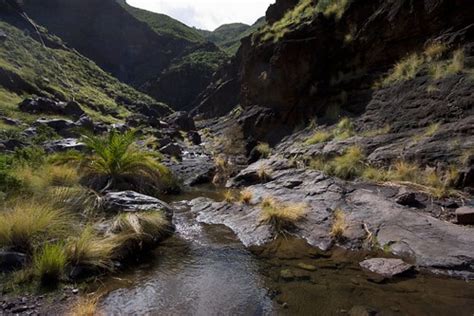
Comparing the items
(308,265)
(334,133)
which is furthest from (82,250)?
(334,133)

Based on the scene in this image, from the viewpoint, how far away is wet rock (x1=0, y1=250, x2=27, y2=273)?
21.7 feet

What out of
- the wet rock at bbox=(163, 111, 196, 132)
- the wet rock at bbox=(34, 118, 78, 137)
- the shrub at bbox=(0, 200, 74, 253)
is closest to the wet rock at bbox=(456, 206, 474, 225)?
the shrub at bbox=(0, 200, 74, 253)

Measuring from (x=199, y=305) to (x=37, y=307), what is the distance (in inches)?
89.3

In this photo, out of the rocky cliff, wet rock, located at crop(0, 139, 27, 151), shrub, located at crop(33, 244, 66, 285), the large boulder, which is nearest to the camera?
shrub, located at crop(33, 244, 66, 285)

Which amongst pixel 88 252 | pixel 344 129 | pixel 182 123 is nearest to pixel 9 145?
pixel 88 252

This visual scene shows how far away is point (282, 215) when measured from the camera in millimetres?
9930

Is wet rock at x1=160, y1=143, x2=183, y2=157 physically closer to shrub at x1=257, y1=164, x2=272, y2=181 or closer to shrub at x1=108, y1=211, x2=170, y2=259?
shrub at x1=257, y1=164, x2=272, y2=181

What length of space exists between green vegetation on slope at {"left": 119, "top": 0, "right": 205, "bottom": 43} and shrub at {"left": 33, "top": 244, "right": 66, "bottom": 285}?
Answer: 424ft

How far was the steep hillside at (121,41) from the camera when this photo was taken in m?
110

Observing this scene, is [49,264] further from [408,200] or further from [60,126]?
[60,126]

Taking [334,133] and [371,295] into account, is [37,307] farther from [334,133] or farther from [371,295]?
[334,133]

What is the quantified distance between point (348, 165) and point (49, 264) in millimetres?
9008

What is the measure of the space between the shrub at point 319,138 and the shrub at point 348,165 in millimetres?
2728

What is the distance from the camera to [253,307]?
6.11 m
